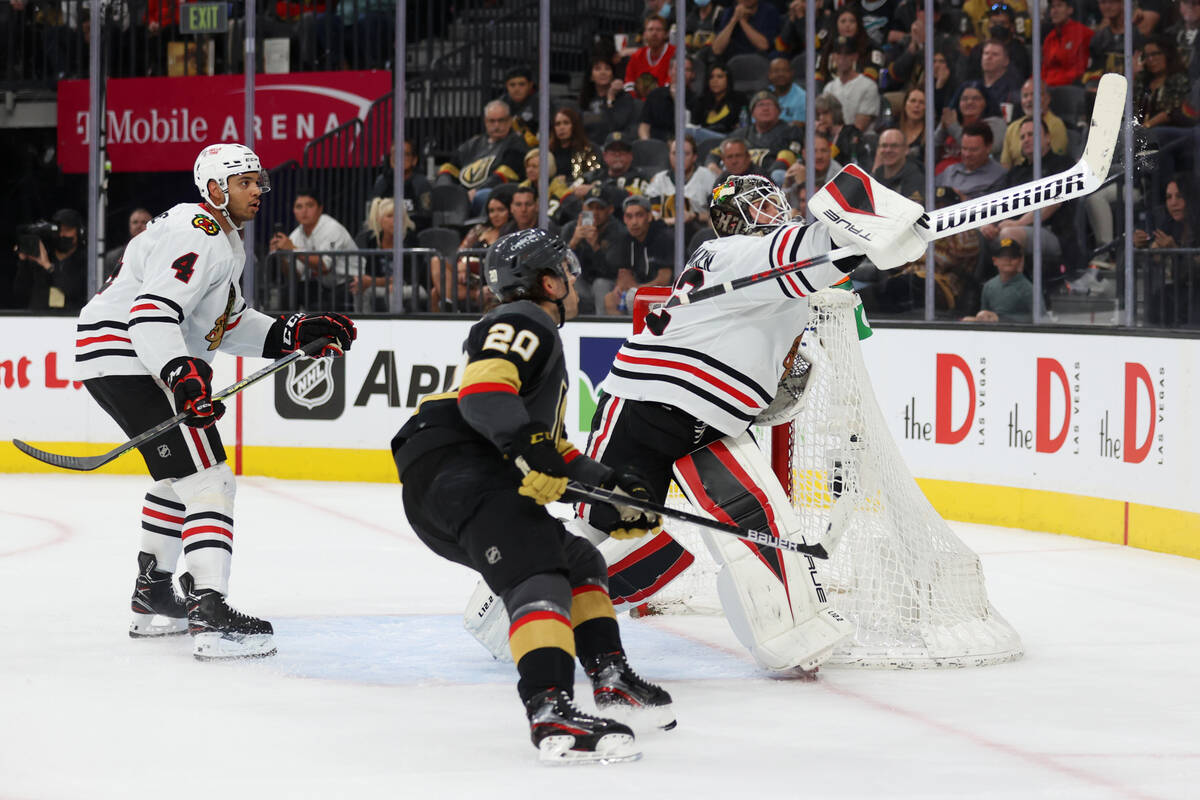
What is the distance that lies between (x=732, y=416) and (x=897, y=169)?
3.69 metres

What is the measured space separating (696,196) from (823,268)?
425cm

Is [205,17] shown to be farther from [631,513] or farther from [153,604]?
[631,513]

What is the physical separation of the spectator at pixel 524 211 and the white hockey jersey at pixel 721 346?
13.1 feet

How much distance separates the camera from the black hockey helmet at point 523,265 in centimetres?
293

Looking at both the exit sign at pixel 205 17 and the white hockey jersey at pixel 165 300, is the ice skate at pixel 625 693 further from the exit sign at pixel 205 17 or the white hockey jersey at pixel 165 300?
the exit sign at pixel 205 17

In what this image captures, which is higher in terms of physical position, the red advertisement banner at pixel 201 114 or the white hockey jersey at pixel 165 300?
the red advertisement banner at pixel 201 114

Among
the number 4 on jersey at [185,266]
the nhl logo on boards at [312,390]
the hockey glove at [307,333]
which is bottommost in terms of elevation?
the nhl logo on boards at [312,390]

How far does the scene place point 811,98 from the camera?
6.98 m

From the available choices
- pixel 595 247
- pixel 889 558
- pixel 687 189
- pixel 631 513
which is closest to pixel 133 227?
pixel 595 247

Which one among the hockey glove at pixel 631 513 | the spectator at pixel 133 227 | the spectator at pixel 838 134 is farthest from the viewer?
the spectator at pixel 133 227

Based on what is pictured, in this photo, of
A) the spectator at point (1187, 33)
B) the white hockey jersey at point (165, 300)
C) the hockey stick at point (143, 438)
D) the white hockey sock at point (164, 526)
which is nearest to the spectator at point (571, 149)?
the spectator at point (1187, 33)

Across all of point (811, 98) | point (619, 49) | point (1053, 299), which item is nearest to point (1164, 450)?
point (1053, 299)

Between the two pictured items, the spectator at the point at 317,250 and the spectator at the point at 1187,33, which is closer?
the spectator at the point at 1187,33

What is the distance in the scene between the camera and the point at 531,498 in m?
2.82
